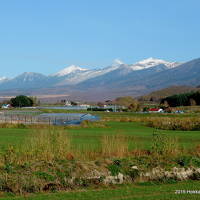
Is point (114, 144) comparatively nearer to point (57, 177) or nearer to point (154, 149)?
point (154, 149)

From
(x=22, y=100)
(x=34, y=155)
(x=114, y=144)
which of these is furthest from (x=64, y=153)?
(x=22, y=100)

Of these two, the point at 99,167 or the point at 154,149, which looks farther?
the point at 154,149

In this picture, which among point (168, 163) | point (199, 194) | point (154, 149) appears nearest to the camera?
point (199, 194)

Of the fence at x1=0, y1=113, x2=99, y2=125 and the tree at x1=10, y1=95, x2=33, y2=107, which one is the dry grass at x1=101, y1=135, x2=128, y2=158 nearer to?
the fence at x1=0, y1=113, x2=99, y2=125

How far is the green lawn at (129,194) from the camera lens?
12085 mm

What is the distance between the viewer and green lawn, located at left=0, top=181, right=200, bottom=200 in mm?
12085

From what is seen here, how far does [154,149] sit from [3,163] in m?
6.08

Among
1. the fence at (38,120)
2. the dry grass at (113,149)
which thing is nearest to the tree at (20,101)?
the fence at (38,120)

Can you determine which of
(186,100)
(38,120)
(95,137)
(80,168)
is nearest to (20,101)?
(186,100)

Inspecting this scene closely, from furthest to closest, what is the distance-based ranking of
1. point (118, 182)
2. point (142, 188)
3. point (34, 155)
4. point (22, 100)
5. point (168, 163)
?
point (22, 100) < point (34, 155) < point (168, 163) < point (118, 182) < point (142, 188)

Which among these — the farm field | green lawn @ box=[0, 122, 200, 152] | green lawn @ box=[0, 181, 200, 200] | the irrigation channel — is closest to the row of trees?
the irrigation channel

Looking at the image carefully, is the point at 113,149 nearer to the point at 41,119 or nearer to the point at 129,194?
the point at 129,194

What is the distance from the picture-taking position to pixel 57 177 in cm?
1371

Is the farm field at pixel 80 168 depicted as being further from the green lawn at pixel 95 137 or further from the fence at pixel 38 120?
the fence at pixel 38 120
